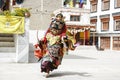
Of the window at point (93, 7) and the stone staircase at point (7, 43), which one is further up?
the window at point (93, 7)

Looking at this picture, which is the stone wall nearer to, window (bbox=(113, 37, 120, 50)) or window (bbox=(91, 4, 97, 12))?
window (bbox=(91, 4, 97, 12))

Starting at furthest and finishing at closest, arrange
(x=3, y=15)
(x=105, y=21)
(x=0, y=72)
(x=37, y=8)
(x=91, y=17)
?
(x=91, y=17), (x=105, y=21), (x=37, y=8), (x=3, y=15), (x=0, y=72)

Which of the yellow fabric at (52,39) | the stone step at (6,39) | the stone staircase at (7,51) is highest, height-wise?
the yellow fabric at (52,39)

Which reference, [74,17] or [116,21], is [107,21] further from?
[74,17]

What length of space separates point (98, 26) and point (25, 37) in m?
33.4

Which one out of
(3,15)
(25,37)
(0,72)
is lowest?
(0,72)

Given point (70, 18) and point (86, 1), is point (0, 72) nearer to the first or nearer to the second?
point (70, 18)

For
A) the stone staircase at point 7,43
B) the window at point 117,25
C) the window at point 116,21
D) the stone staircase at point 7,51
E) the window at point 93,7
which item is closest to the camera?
the stone staircase at point 7,51

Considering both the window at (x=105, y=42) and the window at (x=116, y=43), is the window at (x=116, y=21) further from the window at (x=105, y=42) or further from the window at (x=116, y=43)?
the window at (x=105, y=42)

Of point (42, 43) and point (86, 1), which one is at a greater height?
point (86, 1)

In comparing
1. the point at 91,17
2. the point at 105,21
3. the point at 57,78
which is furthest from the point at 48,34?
the point at 91,17

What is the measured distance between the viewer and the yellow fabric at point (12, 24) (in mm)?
15969

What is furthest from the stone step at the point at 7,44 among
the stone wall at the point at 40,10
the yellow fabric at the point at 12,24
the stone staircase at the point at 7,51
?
the stone wall at the point at 40,10

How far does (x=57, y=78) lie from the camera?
435 inches
